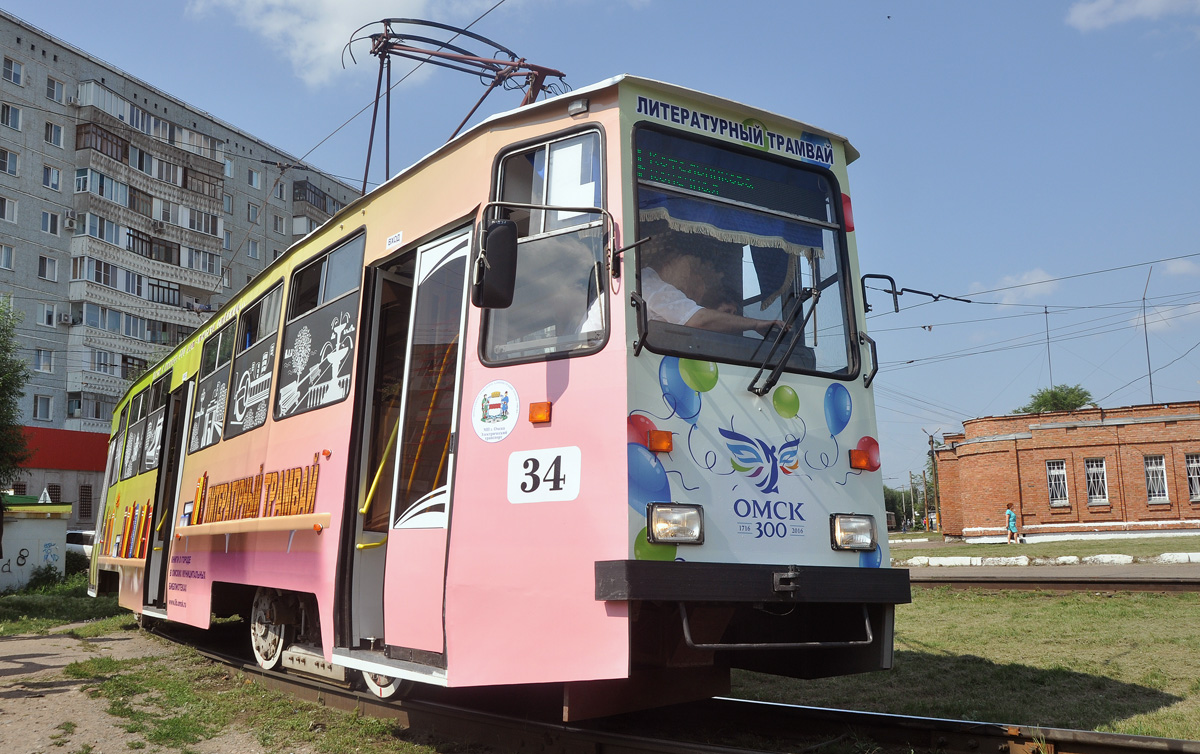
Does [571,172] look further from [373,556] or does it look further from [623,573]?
[373,556]

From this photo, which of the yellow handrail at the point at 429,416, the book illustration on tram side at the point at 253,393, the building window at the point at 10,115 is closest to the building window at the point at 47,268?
the building window at the point at 10,115

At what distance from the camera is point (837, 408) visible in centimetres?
533

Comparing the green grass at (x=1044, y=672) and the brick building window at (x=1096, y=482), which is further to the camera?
→ the brick building window at (x=1096, y=482)

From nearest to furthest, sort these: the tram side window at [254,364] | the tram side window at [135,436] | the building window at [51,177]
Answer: the tram side window at [254,364]
the tram side window at [135,436]
the building window at [51,177]

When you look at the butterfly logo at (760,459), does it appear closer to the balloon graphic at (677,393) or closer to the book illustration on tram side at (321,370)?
the balloon graphic at (677,393)

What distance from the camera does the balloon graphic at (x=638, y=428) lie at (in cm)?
457

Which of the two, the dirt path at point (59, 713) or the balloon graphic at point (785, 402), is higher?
the balloon graphic at point (785, 402)

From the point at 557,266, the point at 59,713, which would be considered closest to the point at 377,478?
the point at 557,266

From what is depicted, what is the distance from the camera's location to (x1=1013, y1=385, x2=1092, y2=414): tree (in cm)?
7188

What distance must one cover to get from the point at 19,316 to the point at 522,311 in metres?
29.5

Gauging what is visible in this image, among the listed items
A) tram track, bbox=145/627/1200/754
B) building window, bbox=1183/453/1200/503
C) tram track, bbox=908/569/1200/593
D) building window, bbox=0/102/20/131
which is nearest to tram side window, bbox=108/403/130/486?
tram track, bbox=145/627/1200/754

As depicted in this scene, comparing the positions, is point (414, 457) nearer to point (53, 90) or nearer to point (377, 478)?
point (377, 478)

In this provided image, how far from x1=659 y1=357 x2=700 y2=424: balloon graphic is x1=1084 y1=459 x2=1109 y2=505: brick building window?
4133cm

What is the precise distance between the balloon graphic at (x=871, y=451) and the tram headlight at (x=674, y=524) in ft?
4.03
